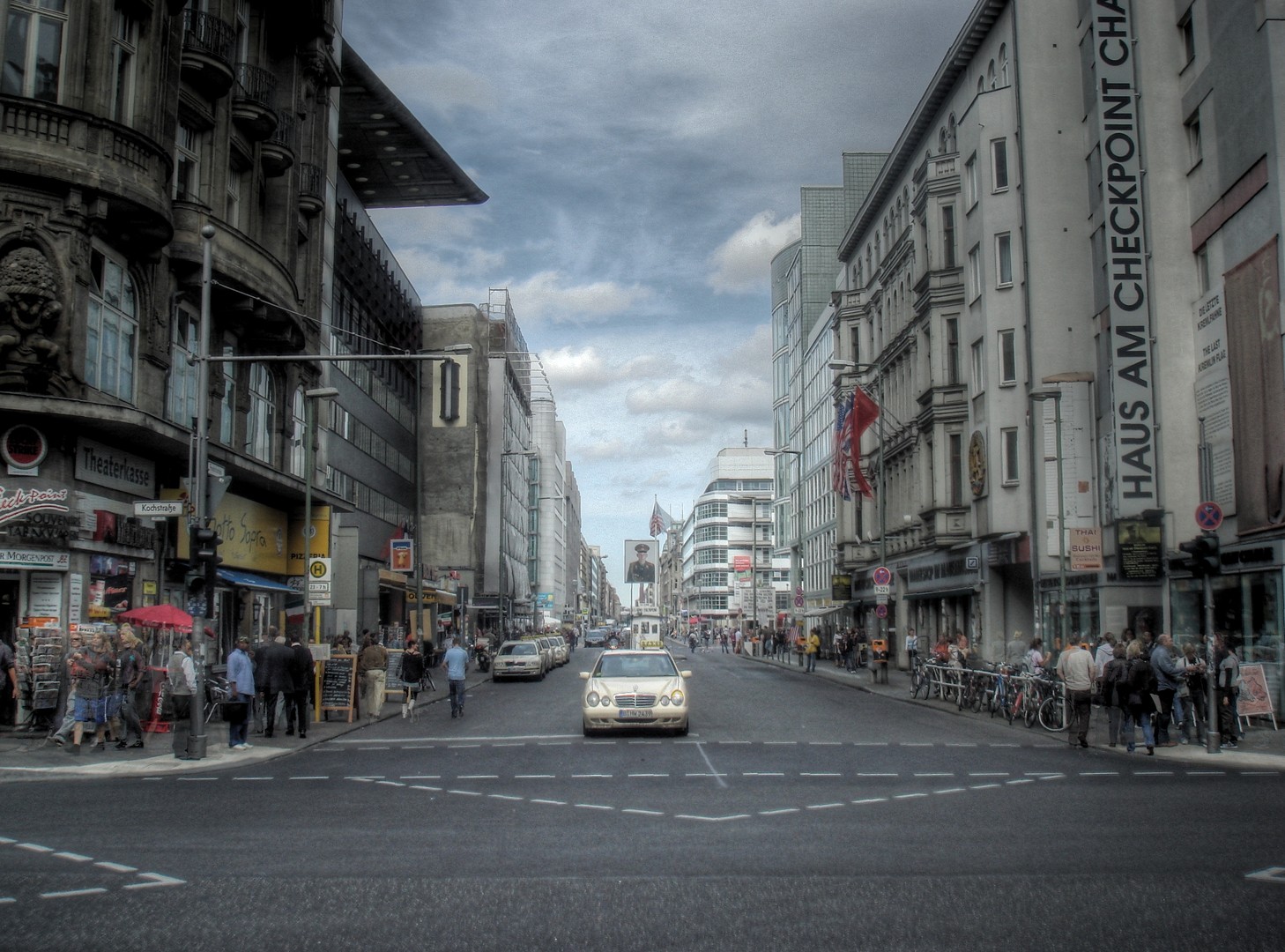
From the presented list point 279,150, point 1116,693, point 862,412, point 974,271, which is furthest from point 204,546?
point 862,412

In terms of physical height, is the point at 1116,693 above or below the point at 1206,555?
below

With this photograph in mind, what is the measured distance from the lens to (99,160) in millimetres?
→ 22469

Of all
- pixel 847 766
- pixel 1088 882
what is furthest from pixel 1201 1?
pixel 1088 882

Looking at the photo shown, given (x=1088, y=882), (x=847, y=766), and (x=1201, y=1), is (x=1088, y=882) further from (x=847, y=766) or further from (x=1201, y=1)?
(x=1201, y=1)

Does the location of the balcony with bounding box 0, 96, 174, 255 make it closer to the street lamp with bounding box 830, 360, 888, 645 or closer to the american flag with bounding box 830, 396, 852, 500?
the street lamp with bounding box 830, 360, 888, 645

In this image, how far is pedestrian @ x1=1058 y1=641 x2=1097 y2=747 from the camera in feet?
66.1

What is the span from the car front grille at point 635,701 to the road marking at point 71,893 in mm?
13181

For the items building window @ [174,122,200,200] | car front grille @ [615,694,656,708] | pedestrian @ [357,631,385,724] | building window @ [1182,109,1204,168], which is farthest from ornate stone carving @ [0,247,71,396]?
building window @ [1182,109,1204,168]

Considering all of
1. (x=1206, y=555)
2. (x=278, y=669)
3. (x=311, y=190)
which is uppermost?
(x=311, y=190)

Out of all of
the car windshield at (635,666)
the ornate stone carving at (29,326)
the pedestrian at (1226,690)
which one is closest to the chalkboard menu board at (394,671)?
the car windshield at (635,666)

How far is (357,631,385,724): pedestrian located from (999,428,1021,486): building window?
783 inches

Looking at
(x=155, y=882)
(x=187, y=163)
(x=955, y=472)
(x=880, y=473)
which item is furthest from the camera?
(x=955, y=472)

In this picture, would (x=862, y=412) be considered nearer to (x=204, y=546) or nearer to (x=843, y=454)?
(x=843, y=454)

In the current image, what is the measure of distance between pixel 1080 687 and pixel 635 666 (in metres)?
7.68
